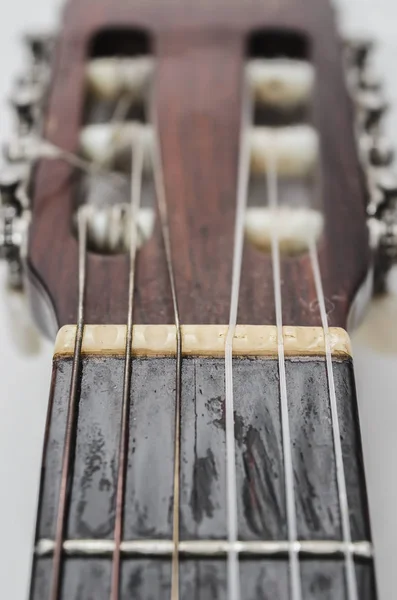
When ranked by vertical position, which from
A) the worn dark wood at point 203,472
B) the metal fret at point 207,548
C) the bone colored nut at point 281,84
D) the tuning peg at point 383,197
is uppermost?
the bone colored nut at point 281,84

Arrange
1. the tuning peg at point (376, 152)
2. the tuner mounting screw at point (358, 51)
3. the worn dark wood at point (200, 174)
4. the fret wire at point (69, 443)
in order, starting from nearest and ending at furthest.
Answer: the fret wire at point (69, 443)
the worn dark wood at point (200, 174)
the tuning peg at point (376, 152)
the tuner mounting screw at point (358, 51)

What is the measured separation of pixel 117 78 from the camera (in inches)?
33.2

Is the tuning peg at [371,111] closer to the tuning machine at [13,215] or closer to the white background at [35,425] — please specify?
the white background at [35,425]

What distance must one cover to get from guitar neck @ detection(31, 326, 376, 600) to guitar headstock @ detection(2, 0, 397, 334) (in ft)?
0.14

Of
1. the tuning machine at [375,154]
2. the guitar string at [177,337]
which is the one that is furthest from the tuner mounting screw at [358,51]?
the guitar string at [177,337]

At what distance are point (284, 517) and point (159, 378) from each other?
0.43 feet

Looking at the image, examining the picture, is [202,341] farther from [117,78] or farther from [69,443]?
[117,78]

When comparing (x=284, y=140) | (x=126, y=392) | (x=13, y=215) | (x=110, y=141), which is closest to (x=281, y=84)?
(x=284, y=140)

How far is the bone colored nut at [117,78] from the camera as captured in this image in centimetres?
85

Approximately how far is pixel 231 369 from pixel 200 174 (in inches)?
9.4

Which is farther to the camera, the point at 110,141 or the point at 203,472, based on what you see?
the point at 110,141

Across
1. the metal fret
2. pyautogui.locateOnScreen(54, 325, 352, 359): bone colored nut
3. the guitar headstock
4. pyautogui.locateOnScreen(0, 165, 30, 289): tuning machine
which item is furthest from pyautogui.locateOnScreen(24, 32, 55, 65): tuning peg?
the metal fret

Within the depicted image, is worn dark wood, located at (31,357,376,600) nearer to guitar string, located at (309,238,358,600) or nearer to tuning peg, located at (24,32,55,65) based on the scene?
guitar string, located at (309,238,358,600)

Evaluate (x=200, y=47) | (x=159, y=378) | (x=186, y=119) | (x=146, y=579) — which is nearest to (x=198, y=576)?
(x=146, y=579)
